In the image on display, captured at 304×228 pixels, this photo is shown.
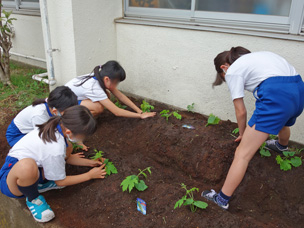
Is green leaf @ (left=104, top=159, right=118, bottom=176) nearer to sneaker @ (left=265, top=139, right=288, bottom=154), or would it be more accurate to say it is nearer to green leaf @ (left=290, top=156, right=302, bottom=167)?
sneaker @ (left=265, top=139, right=288, bottom=154)

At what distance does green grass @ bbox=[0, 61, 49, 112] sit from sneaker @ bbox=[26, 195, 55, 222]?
228 cm

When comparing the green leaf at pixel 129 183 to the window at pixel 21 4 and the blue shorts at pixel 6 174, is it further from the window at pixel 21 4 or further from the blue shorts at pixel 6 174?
the window at pixel 21 4

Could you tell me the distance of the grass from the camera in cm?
404

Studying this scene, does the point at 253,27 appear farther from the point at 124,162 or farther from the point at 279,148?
the point at 124,162

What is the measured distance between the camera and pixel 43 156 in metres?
1.99

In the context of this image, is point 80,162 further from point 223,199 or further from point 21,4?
point 21,4

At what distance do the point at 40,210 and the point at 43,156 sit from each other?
0.45m

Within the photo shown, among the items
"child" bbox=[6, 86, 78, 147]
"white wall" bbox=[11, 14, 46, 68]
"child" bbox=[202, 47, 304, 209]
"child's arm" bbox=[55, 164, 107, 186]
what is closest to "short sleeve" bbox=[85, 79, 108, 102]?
"child" bbox=[6, 86, 78, 147]

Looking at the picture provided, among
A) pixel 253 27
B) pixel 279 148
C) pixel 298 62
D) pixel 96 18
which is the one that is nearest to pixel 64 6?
pixel 96 18

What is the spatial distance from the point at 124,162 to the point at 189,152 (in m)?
0.72

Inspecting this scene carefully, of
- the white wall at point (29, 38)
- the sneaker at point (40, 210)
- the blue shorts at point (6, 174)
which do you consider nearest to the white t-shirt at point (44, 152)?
the blue shorts at point (6, 174)

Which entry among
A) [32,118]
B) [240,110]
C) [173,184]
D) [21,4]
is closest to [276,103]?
[240,110]

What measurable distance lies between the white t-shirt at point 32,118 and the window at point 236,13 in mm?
2248

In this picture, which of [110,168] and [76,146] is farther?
[76,146]
